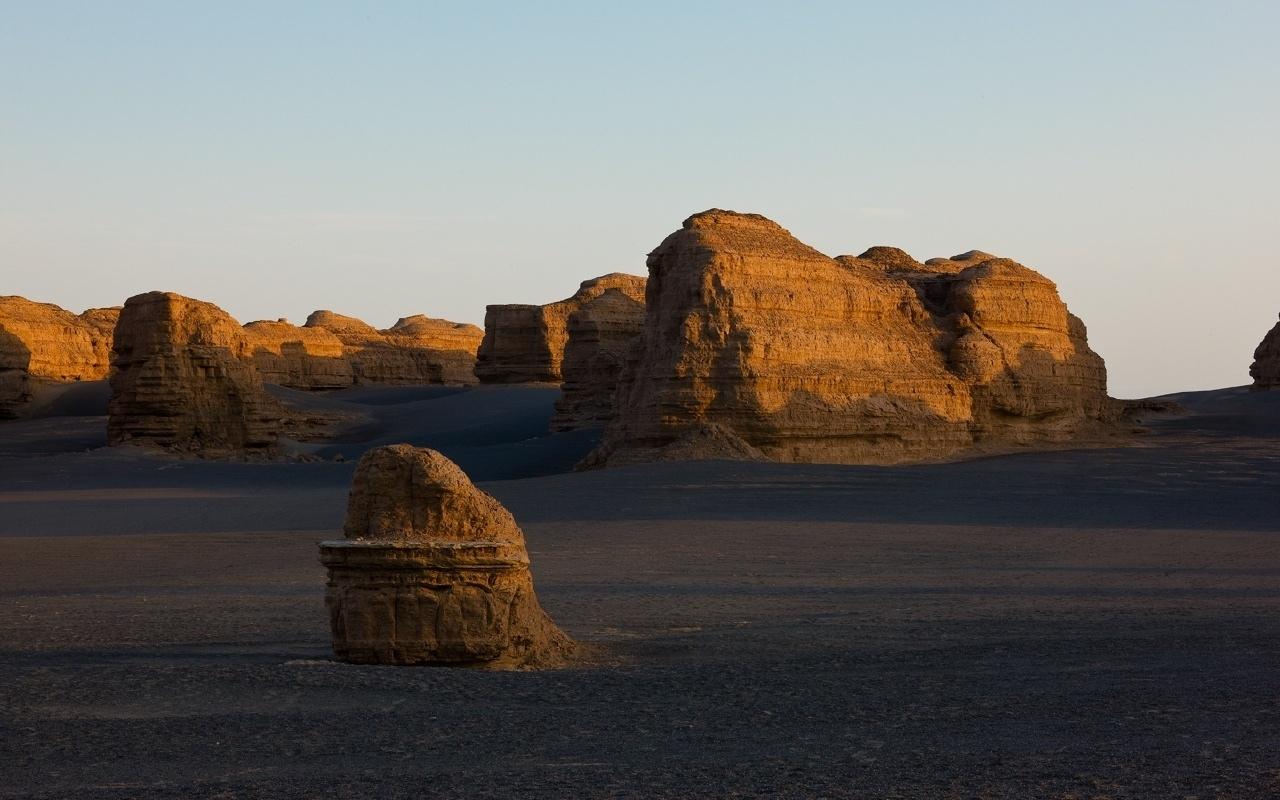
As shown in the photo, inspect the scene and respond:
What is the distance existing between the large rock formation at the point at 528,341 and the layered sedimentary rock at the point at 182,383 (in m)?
22.0

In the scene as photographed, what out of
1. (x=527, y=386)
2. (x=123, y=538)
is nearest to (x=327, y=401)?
(x=527, y=386)

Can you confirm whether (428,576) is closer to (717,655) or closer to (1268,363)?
(717,655)

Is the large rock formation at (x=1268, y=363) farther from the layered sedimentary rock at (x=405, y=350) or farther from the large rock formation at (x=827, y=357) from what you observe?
the layered sedimentary rock at (x=405, y=350)

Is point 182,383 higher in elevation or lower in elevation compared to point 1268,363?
lower

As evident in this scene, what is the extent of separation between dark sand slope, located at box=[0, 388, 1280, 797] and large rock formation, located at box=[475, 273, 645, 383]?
34.0 meters

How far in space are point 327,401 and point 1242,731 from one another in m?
51.3

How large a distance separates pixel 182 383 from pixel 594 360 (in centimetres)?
1161

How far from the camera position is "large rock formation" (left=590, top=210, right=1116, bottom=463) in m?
27.4

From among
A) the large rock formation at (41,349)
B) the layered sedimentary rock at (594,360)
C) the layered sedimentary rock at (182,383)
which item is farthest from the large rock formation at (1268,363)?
the large rock formation at (41,349)

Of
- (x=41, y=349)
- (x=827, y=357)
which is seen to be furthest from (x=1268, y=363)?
(x=41, y=349)

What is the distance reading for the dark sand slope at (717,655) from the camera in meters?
6.78

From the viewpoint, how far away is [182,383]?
3503 centimetres

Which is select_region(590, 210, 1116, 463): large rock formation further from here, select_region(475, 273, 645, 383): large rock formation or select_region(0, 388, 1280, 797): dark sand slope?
select_region(475, 273, 645, 383): large rock formation

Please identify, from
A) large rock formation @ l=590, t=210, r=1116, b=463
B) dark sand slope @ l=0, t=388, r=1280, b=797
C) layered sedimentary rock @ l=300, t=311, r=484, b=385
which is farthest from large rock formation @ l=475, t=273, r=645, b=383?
dark sand slope @ l=0, t=388, r=1280, b=797
